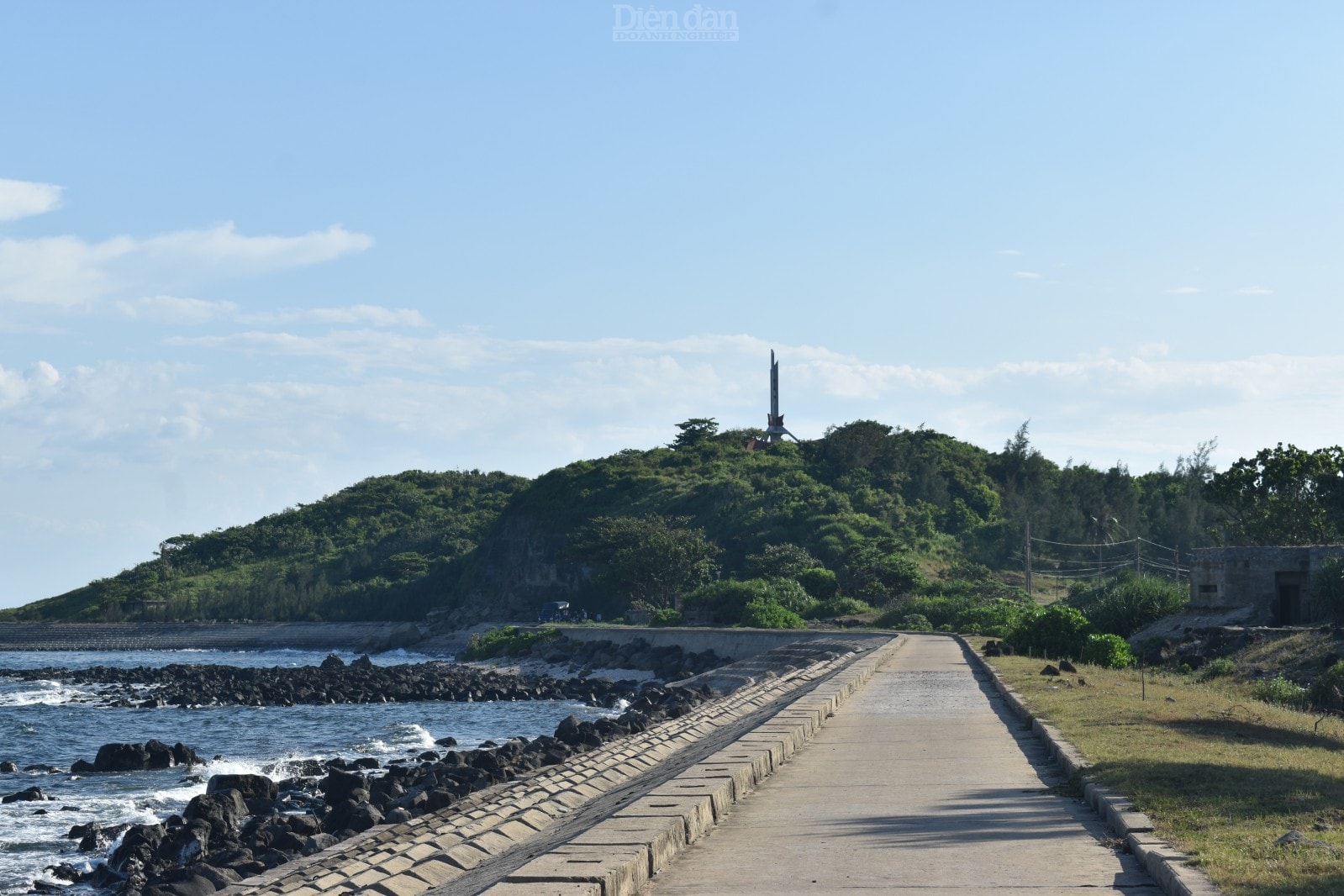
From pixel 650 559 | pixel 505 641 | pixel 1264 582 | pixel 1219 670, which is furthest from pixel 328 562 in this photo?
pixel 1219 670

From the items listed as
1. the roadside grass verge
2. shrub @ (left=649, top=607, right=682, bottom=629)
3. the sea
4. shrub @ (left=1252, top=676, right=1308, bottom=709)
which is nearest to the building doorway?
shrub @ (left=1252, top=676, right=1308, bottom=709)

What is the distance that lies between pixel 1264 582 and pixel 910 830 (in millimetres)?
32875

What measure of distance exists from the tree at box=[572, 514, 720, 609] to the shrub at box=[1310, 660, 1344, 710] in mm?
50180

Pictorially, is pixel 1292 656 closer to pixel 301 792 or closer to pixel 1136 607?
pixel 1136 607

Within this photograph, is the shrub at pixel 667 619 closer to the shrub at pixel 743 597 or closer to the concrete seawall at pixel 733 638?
the shrub at pixel 743 597

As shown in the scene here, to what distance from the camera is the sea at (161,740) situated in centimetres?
2100

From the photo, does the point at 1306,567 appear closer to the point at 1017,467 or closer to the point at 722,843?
the point at 722,843

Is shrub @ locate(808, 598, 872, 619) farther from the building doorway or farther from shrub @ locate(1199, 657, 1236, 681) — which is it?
shrub @ locate(1199, 657, 1236, 681)

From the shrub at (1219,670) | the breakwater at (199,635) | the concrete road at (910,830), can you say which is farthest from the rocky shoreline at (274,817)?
the breakwater at (199,635)

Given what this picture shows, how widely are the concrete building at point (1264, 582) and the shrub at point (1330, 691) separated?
39.4ft

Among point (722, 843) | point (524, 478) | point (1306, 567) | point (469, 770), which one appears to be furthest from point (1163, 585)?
point (524, 478)

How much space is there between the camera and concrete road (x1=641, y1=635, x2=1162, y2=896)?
812 centimetres

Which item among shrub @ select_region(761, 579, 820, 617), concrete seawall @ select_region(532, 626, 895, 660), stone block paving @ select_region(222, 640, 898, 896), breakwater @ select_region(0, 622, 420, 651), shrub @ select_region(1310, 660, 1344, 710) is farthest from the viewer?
breakwater @ select_region(0, 622, 420, 651)

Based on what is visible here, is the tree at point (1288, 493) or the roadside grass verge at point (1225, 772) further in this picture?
the tree at point (1288, 493)
